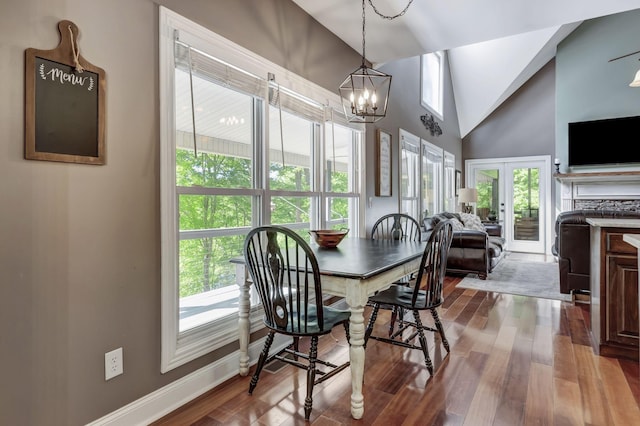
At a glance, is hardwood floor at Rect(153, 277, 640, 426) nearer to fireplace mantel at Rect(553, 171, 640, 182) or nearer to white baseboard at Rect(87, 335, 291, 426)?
white baseboard at Rect(87, 335, 291, 426)

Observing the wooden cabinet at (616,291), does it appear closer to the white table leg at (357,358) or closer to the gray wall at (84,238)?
the white table leg at (357,358)

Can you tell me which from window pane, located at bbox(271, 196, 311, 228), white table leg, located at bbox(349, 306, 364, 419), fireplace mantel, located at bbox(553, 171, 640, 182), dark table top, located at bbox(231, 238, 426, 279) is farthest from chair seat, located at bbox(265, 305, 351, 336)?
fireplace mantel, located at bbox(553, 171, 640, 182)

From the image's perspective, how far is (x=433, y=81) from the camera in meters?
6.68

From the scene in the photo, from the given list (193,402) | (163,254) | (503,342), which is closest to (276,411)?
(193,402)

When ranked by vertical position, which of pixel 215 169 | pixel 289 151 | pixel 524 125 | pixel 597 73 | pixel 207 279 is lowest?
pixel 207 279

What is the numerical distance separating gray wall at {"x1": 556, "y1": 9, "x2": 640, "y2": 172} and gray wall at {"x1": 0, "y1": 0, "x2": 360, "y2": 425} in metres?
7.19

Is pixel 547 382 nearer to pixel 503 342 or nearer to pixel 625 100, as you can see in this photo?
pixel 503 342

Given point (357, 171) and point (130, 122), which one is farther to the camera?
point (357, 171)

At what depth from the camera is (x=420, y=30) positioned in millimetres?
3137

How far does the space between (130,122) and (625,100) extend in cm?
789

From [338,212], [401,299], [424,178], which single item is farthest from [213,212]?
[424,178]

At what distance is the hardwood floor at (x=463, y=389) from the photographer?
5.89 feet

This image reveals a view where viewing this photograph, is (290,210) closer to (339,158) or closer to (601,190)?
(339,158)

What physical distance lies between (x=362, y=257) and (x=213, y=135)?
1.18 meters
